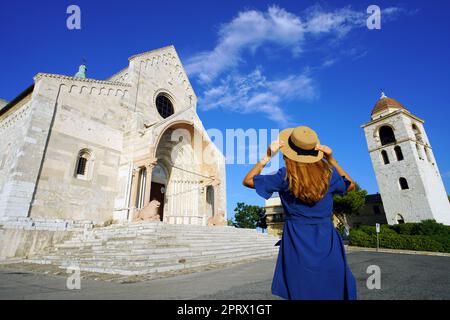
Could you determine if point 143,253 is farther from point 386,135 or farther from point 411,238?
point 386,135

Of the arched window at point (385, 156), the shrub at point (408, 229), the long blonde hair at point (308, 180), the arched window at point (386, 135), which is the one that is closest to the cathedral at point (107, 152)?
the long blonde hair at point (308, 180)

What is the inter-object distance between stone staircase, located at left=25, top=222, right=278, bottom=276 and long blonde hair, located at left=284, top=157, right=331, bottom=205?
5.77m

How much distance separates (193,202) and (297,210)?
616 inches

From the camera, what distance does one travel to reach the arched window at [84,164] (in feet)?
43.0

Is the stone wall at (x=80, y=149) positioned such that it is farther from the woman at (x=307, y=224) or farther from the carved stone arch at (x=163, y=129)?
the woman at (x=307, y=224)

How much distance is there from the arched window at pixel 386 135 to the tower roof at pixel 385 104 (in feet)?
9.08

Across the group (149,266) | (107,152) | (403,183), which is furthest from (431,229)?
(107,152)

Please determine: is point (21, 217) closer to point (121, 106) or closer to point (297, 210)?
point (121, 106)

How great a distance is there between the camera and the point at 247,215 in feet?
154

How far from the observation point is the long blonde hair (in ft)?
6.88

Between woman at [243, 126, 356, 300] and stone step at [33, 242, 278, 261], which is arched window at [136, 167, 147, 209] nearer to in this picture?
stone step at [33, 242, 278, 261]

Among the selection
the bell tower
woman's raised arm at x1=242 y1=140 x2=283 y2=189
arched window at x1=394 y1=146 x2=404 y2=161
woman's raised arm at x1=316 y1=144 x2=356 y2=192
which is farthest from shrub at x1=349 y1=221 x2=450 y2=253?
woman's raised arm at x1=242 y1=140 x2=283 y2=189
